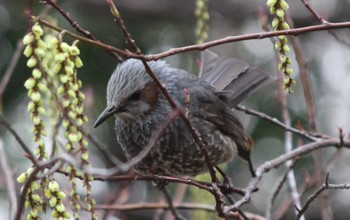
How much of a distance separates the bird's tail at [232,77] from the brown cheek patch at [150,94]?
0.74 metres

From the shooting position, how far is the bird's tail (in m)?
5.33

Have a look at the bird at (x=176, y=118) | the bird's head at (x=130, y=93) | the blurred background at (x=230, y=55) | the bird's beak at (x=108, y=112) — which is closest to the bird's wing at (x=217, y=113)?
the bird at (x=176, y=118)

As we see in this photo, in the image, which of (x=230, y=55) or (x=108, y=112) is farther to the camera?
(x=230, y=55)

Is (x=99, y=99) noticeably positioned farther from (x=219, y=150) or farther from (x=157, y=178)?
(x=157, y=178)

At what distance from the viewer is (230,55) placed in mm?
7750

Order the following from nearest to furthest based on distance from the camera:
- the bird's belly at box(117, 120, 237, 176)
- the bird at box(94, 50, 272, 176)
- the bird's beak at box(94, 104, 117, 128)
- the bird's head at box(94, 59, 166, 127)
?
the bird's beak at box(94, 104, 117, 128)
the bird's head at box(94, 59, 166, 127)
the bird at box(94, 50, 272, 176)
the bird's belly at box(117, 120, 237, 176)

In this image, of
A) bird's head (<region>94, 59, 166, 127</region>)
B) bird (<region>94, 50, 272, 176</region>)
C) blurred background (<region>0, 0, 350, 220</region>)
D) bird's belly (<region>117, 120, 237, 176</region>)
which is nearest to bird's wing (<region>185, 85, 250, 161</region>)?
bird (<region>94, 50, 272, 176</region>)

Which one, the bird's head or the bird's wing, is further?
the bird's wing

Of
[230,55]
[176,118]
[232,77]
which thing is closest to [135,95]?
[176,118]

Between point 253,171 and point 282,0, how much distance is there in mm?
1627

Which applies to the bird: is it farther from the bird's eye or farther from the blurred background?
the blurred background

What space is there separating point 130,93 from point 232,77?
1.10 metres

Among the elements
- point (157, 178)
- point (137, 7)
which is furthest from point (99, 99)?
point (157, 178)

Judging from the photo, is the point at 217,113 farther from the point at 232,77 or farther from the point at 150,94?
the point at 150,94
